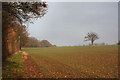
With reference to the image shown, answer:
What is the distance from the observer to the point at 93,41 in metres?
83.9

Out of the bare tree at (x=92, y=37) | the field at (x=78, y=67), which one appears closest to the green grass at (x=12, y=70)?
the field at (x=78, y=67)

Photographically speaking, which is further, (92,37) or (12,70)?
(92,37)

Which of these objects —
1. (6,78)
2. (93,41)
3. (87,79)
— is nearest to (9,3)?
(6,78)

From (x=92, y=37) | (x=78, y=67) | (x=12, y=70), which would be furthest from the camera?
(x=92, y=37)

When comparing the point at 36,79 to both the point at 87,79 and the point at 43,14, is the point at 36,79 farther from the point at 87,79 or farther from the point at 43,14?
the point at 43,14

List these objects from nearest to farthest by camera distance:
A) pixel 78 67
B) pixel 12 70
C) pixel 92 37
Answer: pixel 12 70 < pixel 78 67 < pixel 92 37

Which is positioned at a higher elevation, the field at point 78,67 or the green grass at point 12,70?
the green grass at point 12,70

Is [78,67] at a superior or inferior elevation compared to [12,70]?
inferior

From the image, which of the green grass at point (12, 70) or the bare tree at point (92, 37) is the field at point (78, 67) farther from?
the bare tree at point (92, 37)

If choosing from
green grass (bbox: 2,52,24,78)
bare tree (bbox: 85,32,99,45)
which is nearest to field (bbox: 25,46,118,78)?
green grass (bbox: 2,52,24,78)

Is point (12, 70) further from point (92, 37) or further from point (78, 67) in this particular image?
point (92, 37)

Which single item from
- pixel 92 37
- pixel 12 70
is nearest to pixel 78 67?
pixel 12 70

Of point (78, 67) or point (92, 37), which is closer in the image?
point (78, 67)

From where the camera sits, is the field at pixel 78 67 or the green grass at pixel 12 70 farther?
the field at pixel 78 67
